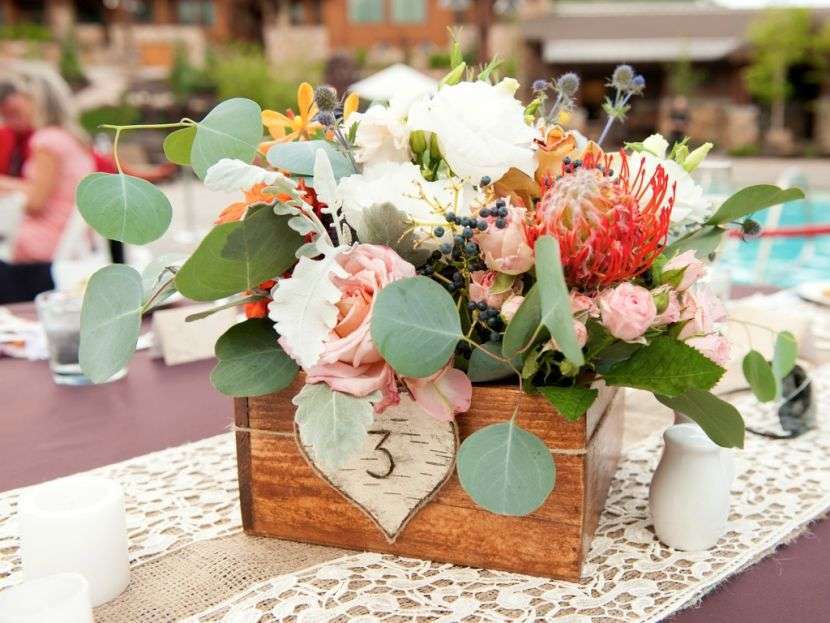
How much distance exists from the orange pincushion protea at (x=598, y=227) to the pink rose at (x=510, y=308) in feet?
0.11

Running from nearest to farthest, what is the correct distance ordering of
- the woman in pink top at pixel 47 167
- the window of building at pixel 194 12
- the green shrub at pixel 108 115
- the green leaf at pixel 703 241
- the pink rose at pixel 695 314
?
the pink rose at pixel 695 314
the green leaf at pixel 703 241
the woman in pink top at pixel 47 167
the green shrub at pixel 108 115
the window of building at pixel 194 12

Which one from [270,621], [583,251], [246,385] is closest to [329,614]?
[270,621]

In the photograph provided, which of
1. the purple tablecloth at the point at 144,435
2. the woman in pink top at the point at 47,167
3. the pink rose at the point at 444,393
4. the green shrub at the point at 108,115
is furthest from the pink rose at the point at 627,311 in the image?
the green shrub at the point at 108,115

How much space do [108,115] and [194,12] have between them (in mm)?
6108

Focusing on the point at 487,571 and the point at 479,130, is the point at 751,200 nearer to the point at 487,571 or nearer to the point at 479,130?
the point at 479,130

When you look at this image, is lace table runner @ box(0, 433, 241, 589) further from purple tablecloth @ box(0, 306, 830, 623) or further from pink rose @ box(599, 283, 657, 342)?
pink rose @ box(599, 283, 657, 342)

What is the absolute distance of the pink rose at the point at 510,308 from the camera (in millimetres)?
504

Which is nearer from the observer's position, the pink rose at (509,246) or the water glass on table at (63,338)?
the pink rose at (509,246)

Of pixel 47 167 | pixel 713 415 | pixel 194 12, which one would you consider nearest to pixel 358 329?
pixel 713 415

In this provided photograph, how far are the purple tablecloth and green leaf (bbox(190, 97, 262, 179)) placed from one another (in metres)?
0.38

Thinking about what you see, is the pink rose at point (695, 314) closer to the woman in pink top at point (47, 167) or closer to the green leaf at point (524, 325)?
the green leaf at point (524, 325)

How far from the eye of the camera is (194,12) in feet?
63.1

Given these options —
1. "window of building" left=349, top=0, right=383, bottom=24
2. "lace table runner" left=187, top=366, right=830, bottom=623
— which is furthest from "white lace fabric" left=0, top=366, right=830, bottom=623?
"window of building" left=349, top=0, right=383, bottom=24

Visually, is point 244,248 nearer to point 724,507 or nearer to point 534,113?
point 534,113
